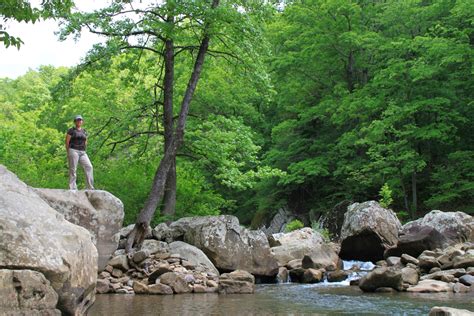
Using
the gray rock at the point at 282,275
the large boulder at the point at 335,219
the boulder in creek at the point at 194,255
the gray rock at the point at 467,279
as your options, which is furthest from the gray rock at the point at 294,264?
the large boulder at the point at 335,219

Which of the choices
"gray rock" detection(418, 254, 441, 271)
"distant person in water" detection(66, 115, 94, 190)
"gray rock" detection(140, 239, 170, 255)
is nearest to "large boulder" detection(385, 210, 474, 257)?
"gray rock" detection(418, 254, 441, 271)

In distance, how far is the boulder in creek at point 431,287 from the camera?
537 inches

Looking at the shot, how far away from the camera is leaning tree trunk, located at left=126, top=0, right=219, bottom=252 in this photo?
17.1m

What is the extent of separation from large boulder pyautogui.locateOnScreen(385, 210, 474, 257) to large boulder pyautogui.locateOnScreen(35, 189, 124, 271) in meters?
8.95

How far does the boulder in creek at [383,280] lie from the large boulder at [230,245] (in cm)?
352

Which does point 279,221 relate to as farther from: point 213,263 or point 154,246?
point 154,246

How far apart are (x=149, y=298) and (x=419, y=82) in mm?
18108

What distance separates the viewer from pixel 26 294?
7.37 m

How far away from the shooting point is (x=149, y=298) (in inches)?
504

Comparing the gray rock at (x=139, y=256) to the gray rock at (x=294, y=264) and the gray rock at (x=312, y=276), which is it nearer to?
the gray rock at (x=312, y=276)

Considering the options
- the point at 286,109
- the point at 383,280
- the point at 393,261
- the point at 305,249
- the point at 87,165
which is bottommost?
the point at 383,280

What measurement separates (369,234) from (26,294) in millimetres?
13404

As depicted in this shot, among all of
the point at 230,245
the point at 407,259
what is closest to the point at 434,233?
the point at 407,259

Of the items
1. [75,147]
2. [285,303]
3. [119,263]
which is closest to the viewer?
[285,303]
